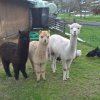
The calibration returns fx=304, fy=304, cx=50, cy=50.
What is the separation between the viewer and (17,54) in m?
8.38

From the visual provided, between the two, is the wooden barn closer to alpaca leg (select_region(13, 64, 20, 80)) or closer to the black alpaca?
the black alpaca

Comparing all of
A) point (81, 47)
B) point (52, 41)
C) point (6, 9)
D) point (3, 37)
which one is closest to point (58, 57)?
point (52, 41)

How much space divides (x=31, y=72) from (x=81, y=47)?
251 inches

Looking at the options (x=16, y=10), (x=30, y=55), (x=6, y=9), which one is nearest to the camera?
(x=30, y=55)

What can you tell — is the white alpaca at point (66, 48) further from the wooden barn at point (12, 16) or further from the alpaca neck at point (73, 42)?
the wooden barn at point (12, 16)

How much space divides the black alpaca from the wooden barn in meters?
7.84

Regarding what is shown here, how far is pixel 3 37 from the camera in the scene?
1698 cm

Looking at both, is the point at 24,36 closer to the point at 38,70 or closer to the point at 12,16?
the point at 38,70

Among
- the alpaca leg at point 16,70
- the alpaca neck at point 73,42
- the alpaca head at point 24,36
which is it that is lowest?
the alpaca leg at point 16,70

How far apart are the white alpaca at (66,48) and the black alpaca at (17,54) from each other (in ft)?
3.74

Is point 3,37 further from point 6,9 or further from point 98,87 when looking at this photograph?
point 98,87

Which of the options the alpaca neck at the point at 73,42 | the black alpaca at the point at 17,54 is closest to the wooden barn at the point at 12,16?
the black alpaca at the point at 17,54

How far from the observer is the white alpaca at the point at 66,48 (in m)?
8.30

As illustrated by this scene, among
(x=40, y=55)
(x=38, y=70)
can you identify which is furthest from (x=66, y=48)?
(x=38, y=70)
